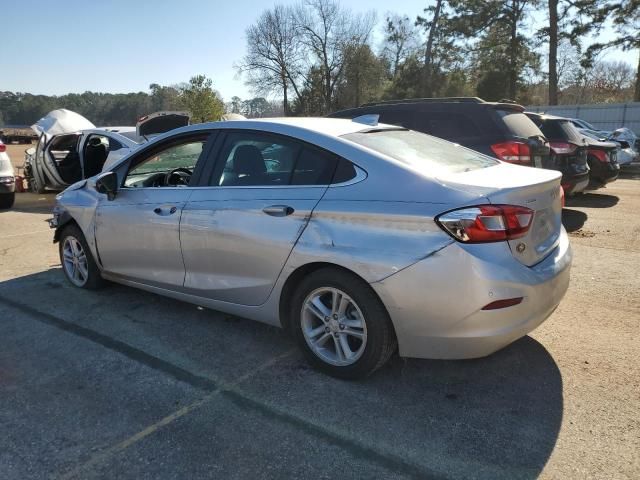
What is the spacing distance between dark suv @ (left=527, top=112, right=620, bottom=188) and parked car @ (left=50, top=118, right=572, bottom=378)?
571 centimetres

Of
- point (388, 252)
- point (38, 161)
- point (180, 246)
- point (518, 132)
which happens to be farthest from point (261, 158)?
point (38, 161)

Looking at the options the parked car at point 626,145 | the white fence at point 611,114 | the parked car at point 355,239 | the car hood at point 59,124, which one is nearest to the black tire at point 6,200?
the car hood at point 59,124

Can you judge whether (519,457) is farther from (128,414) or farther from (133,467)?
(128,414)

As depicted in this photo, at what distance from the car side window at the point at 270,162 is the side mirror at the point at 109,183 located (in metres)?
1.19

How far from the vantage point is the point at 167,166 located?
207 inches

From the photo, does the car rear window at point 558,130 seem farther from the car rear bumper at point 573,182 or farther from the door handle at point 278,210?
the door handle at point 278,210

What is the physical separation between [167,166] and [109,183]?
80cm

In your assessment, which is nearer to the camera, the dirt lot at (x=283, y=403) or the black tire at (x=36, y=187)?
the dirt lot at (x=283, y=403)

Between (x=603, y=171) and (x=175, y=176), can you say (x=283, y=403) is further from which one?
(x=603, y=171)

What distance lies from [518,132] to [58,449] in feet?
21.2

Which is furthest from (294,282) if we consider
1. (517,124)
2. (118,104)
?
(118,104)

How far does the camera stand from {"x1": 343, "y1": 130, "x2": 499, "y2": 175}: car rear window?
130 inches

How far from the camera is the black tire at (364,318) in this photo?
3057mm

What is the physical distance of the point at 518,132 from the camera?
7105 mm
